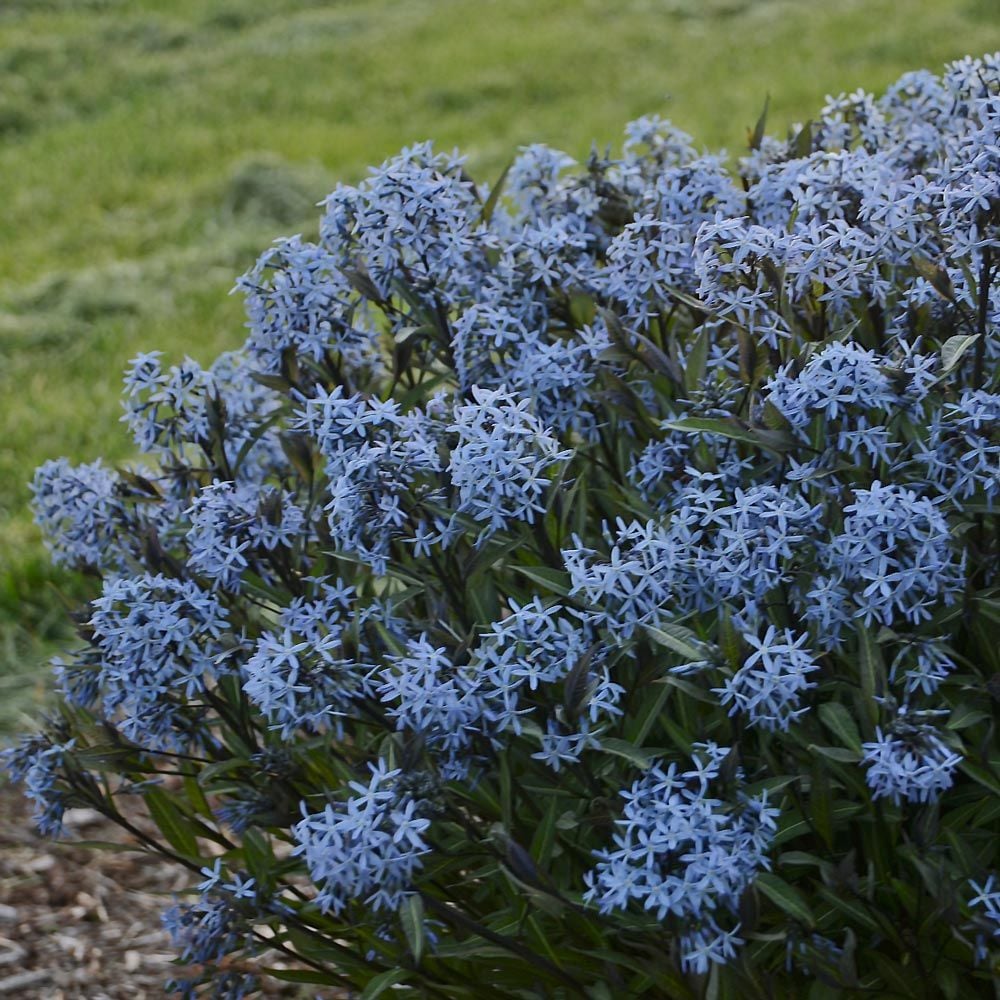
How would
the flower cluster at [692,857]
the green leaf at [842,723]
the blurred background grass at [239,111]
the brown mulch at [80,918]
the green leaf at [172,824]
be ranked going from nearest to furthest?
the flower cluster at [692,857]
the green leaf at [842,723]
the green leaf at [172,824]
the brown mulch at [80,918]
the blurred background grass at [239,111]

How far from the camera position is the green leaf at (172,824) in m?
2.79

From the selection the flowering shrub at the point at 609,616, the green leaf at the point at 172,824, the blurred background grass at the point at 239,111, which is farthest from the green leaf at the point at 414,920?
the blurred background grass at the point at 239,111

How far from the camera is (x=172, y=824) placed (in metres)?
2.80

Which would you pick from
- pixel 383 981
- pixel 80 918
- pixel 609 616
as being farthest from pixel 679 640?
pixel 80 918

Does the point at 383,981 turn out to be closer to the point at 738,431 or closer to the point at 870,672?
the point at 870,672

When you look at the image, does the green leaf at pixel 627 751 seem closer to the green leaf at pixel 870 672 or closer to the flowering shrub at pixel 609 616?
the flowering shrub at pixel 609 616

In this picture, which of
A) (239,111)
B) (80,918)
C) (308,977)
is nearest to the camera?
(308,977)

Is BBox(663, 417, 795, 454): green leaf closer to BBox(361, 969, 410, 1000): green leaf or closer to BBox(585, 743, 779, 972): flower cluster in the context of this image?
BBox(585, 743, 779, 972): flower cluster

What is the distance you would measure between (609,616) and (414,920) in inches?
20.1

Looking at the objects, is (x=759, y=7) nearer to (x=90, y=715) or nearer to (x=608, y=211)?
(x=608, y=211)

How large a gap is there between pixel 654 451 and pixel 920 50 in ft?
28.7

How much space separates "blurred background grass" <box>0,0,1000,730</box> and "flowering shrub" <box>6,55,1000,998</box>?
2.50 metres

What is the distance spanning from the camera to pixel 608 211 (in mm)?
3135

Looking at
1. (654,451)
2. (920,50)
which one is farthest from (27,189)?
(654,451)
